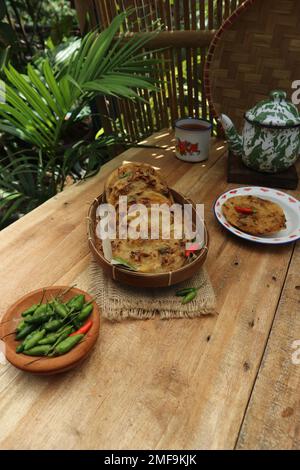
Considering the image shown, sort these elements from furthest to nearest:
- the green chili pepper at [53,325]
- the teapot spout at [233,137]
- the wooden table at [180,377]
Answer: the teapot spout at [233,137], the green chili pepper at [53,325], the wooden table at [180,377]

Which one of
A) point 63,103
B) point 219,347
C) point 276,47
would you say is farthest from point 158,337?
point 276,47

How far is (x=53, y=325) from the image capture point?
746 mm

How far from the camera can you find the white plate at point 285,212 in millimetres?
1055

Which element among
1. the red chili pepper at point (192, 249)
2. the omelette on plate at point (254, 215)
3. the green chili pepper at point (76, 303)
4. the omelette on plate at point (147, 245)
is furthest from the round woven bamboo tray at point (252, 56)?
the green chili pepper at point (76, 303)

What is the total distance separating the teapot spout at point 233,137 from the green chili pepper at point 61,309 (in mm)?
1001

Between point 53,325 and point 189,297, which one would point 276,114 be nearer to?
point 189,297

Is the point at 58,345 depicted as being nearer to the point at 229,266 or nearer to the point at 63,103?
the point at 229,266

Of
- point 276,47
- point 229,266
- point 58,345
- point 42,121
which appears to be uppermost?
point 276,47

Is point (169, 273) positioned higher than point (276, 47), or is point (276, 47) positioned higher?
point (276, 47)

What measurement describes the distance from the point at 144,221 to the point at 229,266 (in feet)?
1.06

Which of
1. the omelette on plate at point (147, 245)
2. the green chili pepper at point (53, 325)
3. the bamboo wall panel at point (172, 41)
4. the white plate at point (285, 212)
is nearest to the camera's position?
the green chili pepper at point (53, 325)

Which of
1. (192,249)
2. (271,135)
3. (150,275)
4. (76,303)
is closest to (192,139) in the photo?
(271,135)

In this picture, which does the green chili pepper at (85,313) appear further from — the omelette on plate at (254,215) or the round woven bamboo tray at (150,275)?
the omelette on plate at (254,215)

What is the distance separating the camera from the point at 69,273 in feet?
3.31
